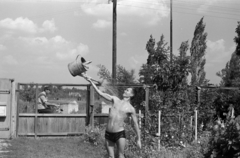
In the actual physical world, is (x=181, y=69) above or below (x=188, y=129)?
above

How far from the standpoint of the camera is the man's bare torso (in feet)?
23.7

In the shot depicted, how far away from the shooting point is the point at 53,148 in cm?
1195

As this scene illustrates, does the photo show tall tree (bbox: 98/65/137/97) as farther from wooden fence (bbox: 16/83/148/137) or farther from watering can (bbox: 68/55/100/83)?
watering can (bbox: 68/55/100/83)

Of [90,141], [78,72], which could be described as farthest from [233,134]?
[90,141]

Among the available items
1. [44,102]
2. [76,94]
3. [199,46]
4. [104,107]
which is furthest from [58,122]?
[199,46]

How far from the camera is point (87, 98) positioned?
15.3m

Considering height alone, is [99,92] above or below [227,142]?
above

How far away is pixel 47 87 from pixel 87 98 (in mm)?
1497

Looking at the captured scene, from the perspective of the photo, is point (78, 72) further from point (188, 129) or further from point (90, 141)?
point (90, 141)

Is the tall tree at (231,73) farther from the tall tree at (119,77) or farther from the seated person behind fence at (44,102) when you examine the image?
the seated person behind fence at (44,102)

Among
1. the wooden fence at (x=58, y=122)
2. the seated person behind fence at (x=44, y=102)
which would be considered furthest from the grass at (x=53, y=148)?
the seated person behind fence at (x=44, y=102)

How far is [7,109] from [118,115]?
7.93 meters

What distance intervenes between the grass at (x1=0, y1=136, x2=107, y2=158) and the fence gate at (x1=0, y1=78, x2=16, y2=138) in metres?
0.50

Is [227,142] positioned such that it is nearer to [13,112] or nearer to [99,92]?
A: [99,92]
